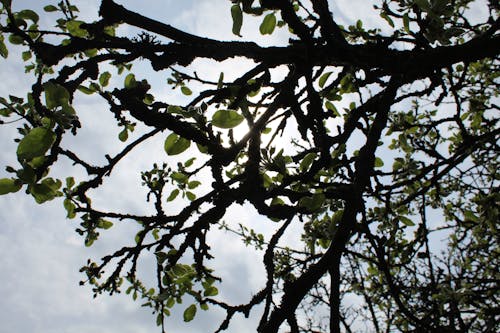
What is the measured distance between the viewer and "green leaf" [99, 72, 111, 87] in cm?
231

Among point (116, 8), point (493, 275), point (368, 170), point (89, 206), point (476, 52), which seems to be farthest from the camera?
point (493, 275)

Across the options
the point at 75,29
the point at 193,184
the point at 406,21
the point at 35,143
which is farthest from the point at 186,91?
the point at 35,143

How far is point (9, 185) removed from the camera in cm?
160

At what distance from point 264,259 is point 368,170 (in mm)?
759

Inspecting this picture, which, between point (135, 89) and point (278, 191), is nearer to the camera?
point (135, 89)

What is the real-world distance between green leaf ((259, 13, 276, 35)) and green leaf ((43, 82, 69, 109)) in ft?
3.84

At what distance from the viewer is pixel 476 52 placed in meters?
1.82

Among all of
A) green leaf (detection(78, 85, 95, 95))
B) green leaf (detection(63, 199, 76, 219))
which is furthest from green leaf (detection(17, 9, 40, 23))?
green leaf (detection(63, 199, 76, 219))

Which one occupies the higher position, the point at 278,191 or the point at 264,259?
the point at 278,191

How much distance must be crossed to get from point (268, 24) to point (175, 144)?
927mm

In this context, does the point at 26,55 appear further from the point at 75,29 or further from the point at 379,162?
the point at 379,162

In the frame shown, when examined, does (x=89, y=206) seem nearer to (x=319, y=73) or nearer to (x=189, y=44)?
(x=189, y=44)

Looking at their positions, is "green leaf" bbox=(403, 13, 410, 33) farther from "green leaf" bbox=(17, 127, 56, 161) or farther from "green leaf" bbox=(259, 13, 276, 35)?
"green leaf" bbox=(17, 127, 56, 161)

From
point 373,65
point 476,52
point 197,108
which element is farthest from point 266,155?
point 476,52
